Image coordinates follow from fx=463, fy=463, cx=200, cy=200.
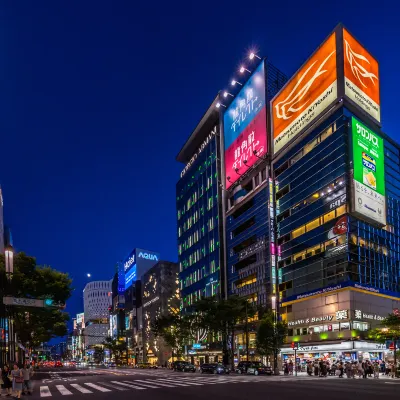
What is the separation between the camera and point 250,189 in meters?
90.8

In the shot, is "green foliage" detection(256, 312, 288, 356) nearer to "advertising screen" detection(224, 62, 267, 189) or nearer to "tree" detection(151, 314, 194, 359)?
"tree" detection(151, 314, 194, 359)

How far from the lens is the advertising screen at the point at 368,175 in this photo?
6194cm

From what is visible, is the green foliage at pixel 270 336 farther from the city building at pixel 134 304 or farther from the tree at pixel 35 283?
the city building at pixel 134 304

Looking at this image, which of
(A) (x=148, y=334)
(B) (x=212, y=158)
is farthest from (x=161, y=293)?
(B) (x=212, y=158)

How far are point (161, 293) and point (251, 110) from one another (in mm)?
74946

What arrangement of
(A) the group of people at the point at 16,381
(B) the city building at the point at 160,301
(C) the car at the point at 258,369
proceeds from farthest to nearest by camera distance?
→ (B) the city building at the point at 160,301
(C) the car at the point at 258,369
(A) the group of people at the point at 16,381

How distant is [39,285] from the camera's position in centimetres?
4147

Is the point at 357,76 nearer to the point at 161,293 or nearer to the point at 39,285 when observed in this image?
the point at 39,285

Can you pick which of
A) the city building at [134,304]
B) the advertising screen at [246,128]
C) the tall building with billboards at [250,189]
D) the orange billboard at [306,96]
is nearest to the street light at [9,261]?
the orange billboard at [306,96]

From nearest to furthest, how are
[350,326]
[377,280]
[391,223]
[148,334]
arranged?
[350,326] < [377,280] < [391,223] < [148,334]

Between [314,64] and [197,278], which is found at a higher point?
[314,64]

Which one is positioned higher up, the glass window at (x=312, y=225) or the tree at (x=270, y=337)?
the glass window at (x=312, y=225)

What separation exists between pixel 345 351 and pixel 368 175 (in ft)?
78.2

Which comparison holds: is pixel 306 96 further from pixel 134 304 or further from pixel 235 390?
pixel 134 304
